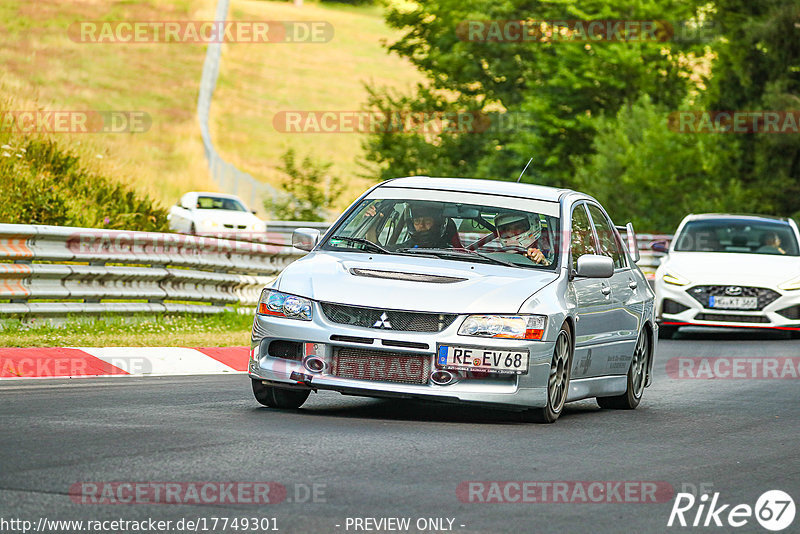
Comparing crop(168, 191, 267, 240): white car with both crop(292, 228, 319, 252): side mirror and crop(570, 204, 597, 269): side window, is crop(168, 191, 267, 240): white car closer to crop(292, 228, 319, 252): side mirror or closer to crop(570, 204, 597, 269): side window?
crop(570, 204, 597, 269): side window

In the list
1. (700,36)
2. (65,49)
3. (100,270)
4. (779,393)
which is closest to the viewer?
(779,393)

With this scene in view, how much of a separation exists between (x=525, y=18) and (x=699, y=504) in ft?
168

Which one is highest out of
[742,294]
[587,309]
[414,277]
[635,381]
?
[414,277]

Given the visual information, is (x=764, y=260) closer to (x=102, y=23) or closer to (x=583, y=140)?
(x=583, y=140)

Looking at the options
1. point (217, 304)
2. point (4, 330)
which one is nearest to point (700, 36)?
point (217, 304)

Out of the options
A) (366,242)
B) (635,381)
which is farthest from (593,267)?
(635,381)

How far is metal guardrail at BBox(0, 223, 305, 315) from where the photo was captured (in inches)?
559

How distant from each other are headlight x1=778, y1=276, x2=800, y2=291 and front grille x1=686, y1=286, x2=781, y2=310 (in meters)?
0.13

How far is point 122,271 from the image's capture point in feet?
51.4

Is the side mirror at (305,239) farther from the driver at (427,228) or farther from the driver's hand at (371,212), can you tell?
the driver at (427,228)

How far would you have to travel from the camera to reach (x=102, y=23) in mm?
90312

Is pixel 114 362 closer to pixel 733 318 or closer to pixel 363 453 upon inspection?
pixel 363 453

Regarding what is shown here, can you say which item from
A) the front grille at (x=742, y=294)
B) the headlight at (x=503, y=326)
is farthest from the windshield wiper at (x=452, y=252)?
the front grille at (x=742, y=294)

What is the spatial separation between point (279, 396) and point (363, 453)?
2152mm
